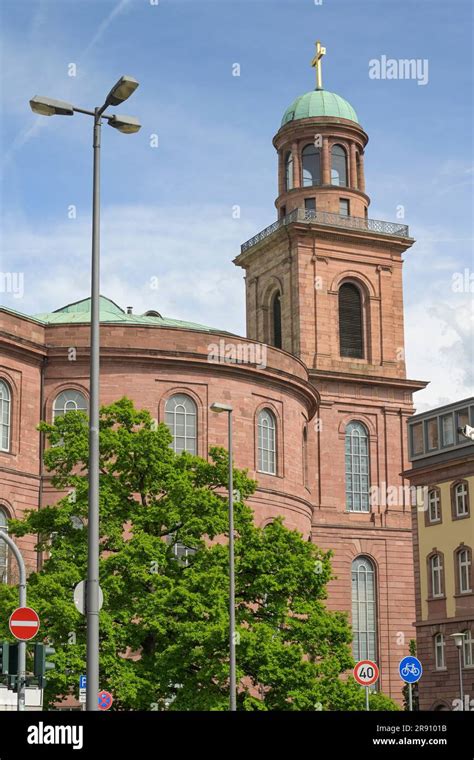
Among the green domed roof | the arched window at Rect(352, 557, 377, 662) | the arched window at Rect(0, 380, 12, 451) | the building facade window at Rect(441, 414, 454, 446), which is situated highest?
the green domed roof

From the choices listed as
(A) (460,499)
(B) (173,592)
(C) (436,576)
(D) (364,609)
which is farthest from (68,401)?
(D) (364,609)

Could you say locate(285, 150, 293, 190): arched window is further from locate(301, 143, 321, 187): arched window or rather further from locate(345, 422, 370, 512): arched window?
locate(345, 422, 370, 512): arched window

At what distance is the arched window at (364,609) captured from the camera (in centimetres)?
6619

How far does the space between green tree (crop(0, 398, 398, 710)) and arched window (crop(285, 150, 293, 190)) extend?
4196 cm

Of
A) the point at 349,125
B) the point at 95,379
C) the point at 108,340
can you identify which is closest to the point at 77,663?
the point at 95,379

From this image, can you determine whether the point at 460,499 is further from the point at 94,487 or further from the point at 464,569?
the point at 94,487

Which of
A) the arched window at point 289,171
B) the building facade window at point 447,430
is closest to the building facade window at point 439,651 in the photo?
the building facade window at point 447,430

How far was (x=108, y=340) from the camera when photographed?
161 feet

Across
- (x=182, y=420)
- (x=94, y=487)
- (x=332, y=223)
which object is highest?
(x=332, y=223)

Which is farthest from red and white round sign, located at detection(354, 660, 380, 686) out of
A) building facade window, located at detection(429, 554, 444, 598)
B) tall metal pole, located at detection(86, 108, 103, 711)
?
building facade window, located at detection(429, 554, 444, 598)

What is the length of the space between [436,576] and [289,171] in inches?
1136

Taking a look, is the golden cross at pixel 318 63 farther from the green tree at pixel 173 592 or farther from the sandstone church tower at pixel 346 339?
the green tree at pixel 173 592

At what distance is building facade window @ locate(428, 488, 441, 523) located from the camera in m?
56.8

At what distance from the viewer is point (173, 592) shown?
32.0 m
